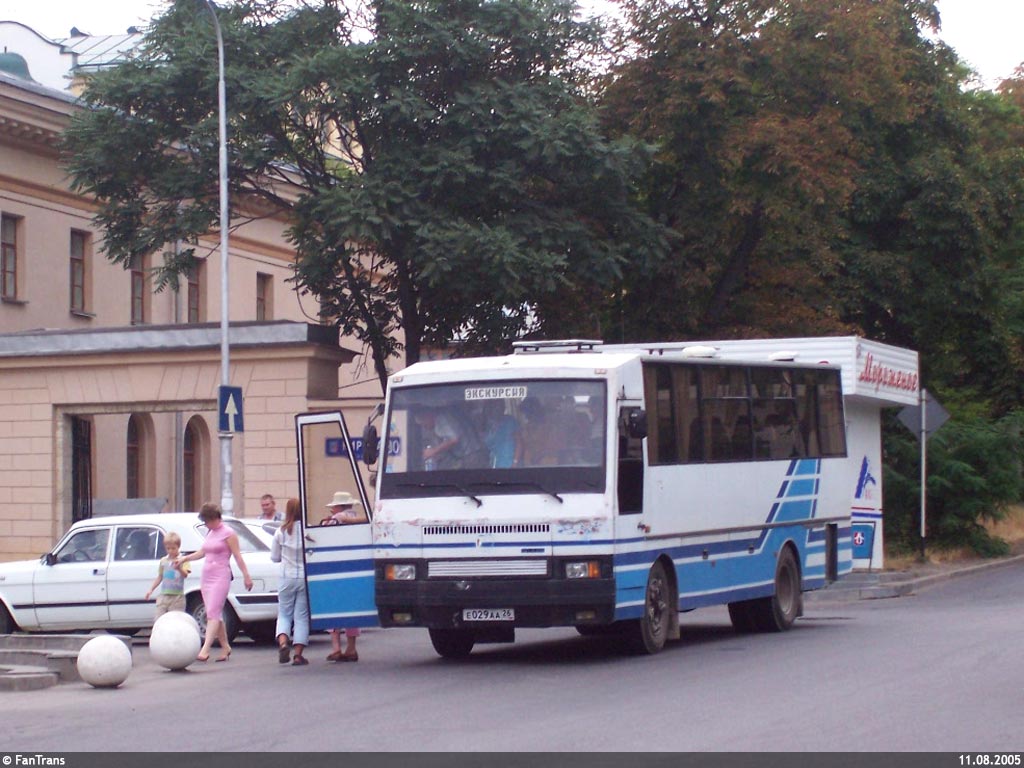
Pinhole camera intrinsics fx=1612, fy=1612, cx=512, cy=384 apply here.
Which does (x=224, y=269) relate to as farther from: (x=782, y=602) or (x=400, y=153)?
(x=782, y=602)

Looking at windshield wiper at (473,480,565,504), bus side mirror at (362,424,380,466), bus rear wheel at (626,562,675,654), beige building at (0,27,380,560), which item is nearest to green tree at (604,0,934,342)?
beige building at (0,27,380,560)

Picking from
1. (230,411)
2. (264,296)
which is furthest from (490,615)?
(264,296)

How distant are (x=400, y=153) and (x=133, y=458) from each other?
16.7 m

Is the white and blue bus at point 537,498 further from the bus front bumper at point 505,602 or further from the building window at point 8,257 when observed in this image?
the building window at point 8,257

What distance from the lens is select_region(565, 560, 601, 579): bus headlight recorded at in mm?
14836

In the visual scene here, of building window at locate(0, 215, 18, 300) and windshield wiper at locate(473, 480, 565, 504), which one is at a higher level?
building window at locate(0, 215, 18, 300)

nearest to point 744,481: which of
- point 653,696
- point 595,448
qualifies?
point 595,448

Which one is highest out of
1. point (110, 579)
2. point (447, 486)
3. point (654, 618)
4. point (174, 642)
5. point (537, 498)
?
point (447, 486)

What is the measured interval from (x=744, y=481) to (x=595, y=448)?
140 inches

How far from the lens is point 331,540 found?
16141 mm

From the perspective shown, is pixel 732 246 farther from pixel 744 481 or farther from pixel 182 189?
pixel 744 481

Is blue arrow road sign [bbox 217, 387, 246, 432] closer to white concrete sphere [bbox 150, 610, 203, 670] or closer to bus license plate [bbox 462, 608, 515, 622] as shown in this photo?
white concrete sphere [bbox 150, 610, 203, 670]

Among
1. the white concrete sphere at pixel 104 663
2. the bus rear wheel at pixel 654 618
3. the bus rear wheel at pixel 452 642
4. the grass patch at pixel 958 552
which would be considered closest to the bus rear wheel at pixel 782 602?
the bus rear wheel at pixel 654 618

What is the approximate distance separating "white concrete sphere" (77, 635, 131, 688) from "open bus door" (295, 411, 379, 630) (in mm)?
2183
